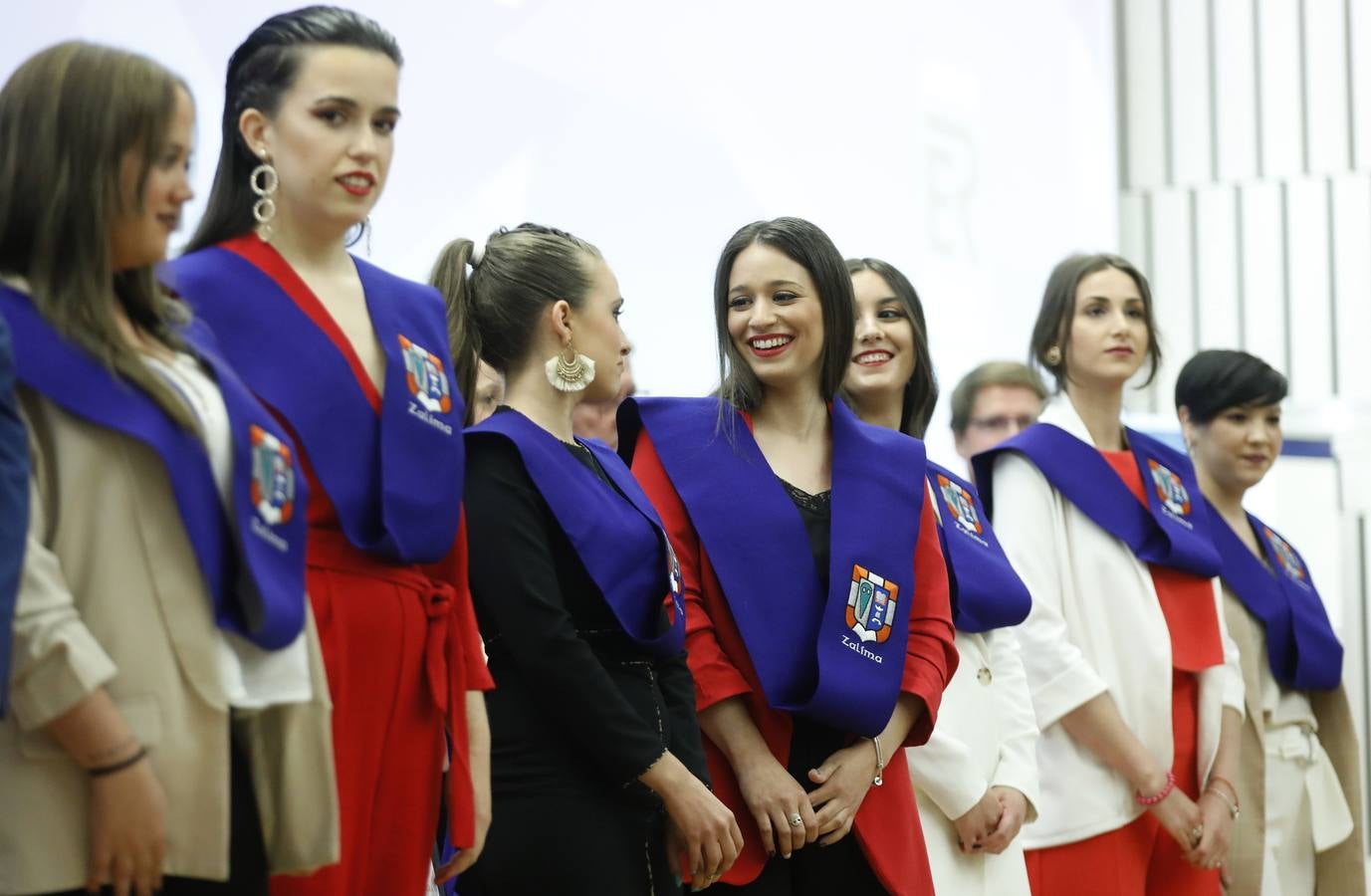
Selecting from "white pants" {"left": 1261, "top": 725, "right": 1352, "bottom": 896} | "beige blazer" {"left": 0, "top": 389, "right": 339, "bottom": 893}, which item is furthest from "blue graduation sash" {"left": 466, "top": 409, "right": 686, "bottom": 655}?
"white pants" {"left": 1261, "top": 725, "right": 1352, "bottom": 896}

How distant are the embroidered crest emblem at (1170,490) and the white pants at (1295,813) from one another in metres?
0.59

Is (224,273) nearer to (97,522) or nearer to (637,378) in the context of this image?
(97,522)

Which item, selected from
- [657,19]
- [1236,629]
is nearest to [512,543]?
[1236,629]

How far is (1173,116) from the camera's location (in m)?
7.19

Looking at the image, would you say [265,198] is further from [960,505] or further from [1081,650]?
[1081,650]

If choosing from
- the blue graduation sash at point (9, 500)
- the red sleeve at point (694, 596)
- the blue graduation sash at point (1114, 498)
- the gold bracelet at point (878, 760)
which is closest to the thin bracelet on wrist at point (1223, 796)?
the blue graduation sash at point (1114, 498)

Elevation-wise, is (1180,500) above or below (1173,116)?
below

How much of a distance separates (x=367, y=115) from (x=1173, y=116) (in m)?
6.00

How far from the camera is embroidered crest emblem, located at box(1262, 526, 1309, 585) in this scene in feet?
12.0

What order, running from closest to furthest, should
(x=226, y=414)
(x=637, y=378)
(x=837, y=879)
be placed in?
(x=226, y=414), (x=837, y=879), (x=637, y=378)

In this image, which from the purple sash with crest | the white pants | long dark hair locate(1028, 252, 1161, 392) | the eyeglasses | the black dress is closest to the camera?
the purple sash with crest

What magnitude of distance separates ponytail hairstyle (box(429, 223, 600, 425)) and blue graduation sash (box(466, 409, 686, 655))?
5.0 inches

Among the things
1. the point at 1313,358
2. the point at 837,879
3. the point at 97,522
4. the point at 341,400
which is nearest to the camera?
the point at 97,522

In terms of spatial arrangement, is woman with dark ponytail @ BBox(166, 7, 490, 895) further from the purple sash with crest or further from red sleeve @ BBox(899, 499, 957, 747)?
red sleeve @ BBox(899, 499, 957, 747)
